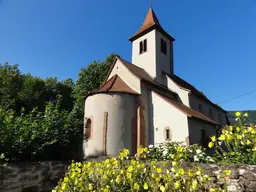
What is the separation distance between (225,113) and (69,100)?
87.2ft

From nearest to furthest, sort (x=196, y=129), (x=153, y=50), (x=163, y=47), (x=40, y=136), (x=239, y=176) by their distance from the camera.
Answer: (x=239, y=176)
(x=40, y=136)
(x=196, y=129)
(x=153, y=50)
(x=163, y=47)

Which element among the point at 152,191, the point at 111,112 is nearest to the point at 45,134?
the point at 152,191

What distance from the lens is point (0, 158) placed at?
19.2ft

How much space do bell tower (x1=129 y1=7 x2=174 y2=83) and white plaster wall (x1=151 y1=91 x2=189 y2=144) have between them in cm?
442

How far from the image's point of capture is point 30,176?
6207 millimetres

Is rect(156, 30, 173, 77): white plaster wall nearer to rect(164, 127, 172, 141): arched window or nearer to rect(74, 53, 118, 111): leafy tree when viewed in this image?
rect(164, 127, 172, 141): arched window

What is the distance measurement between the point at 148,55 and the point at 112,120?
8.98 metres

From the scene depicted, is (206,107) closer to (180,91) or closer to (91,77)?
(180,91)

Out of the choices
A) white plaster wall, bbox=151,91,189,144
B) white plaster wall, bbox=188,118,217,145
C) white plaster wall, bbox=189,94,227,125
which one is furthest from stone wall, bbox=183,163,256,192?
white plaster wall, bbox=189,94,227,125

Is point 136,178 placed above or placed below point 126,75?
below

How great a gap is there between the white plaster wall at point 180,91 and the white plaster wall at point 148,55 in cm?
168

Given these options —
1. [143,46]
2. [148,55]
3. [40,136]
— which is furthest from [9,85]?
[40,136]

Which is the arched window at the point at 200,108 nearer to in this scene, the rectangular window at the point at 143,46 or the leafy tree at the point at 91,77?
the rectangular window at the point at 143,46

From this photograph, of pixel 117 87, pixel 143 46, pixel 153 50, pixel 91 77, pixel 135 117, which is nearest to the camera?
pixel 135 117
